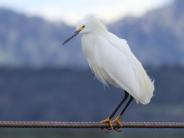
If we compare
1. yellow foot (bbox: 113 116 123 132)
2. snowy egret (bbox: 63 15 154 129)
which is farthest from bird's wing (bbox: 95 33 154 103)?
yellow foot (bbox: 113 116 123 132)

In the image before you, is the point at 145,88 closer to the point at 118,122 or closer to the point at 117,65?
the point at 118,122

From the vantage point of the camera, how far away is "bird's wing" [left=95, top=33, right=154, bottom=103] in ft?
24.4

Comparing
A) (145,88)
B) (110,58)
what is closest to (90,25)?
(110,58)

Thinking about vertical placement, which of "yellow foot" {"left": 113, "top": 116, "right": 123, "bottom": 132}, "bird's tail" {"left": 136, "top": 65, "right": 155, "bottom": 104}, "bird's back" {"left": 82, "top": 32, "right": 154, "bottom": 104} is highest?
"bird's back" {"left": 82, "top": 32, "right": 154, "bottom": 104}

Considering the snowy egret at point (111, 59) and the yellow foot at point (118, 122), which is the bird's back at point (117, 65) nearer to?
the snowy egret at point (111, 59)

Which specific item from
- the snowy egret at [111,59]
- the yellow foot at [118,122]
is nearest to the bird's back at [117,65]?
the snowy egret at [111,59]

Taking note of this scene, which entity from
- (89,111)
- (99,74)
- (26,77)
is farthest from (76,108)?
(99,74)

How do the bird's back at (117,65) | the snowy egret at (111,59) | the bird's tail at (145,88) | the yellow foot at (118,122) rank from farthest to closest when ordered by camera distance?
1. the snowy egret at (111,59)
2. the bird's back at (117,65)
3. the bird's tail at (145,88)
4. the yellow foot at (118,122)

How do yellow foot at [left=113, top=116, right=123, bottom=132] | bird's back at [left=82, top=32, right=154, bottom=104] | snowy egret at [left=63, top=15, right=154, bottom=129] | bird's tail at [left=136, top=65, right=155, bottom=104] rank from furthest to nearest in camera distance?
snowy egret at [left=63, top=15, right=154, bottom=129]
bird's back at [left=82, top=32, right=154, bottom=104]
bird's tail at [left=136, top=65, right=155, bottom=104]
yellow foot at [left=113, top=116, right=123, bottom=132]

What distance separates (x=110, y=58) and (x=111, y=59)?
0.07ft

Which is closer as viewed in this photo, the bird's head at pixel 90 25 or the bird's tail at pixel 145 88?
the bird's tail at pixel 145 88

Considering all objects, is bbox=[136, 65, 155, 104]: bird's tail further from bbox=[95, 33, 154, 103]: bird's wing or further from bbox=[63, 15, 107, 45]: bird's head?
bbox=[63, 15, 107, 45]: bird's head

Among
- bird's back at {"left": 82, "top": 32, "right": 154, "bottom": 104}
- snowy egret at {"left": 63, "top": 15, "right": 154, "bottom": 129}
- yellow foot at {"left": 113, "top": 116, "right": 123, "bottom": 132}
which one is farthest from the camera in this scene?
snowy egret at {"left": 63, "top": 15, "right": 154, "bottom": 129}

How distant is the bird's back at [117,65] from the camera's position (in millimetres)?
7478
